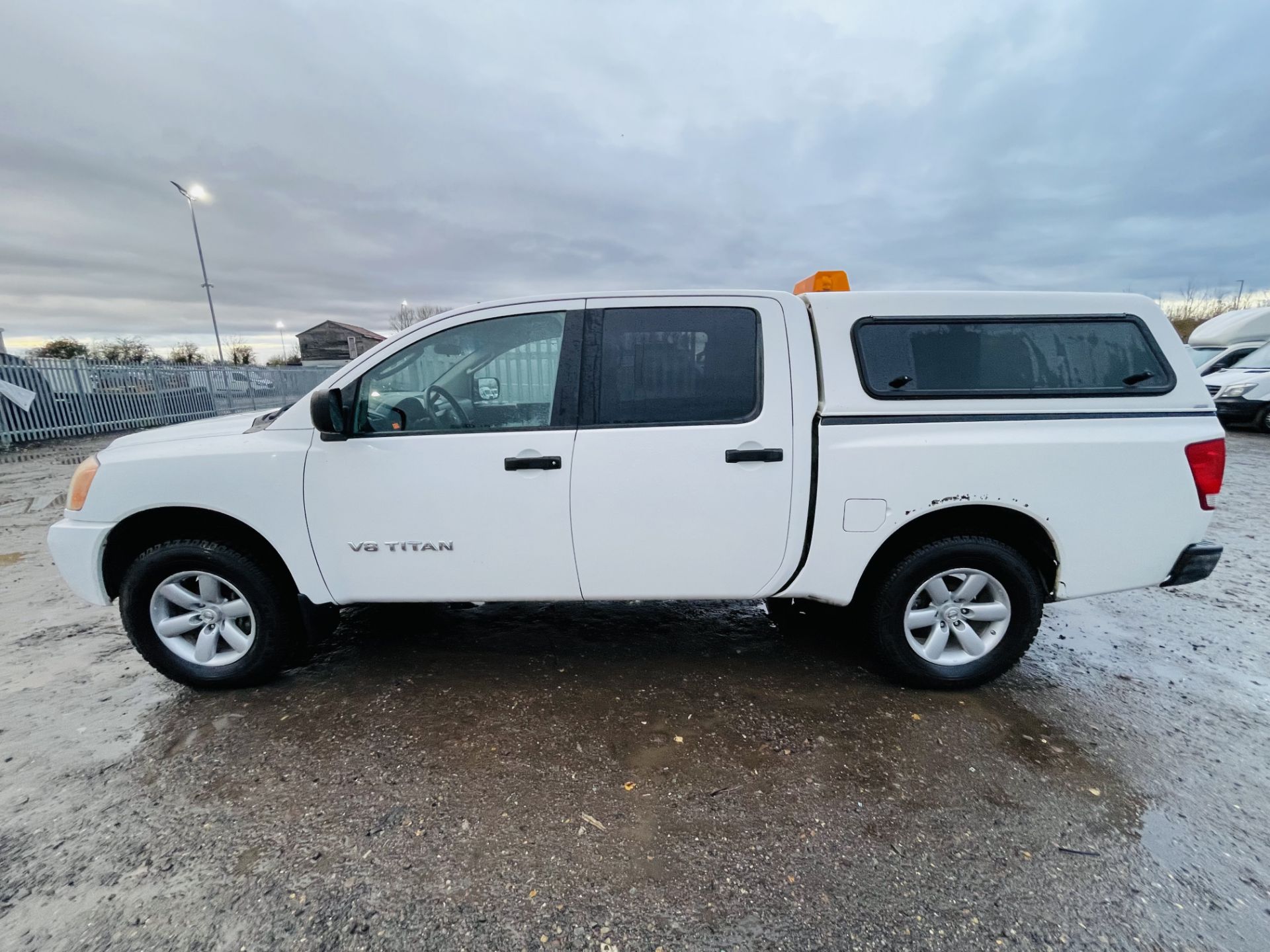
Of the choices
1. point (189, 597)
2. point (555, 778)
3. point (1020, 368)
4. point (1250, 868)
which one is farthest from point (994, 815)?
point (189, 597)

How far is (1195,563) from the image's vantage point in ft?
8.96

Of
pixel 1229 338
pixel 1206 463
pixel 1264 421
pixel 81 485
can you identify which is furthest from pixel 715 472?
pixel 1229 338

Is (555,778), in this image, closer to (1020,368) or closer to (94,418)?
(1020,368)

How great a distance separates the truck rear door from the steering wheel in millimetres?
593

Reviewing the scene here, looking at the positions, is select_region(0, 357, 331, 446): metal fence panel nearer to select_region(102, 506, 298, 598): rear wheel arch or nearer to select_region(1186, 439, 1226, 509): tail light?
select_region(102, 506, 298, 598): rear wheel arch

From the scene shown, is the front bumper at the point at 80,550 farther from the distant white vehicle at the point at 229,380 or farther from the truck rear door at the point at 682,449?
the distant white vehicle at the point at 229,380

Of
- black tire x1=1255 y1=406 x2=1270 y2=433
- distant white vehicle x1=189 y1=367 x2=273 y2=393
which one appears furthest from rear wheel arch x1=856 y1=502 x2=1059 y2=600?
distant white vehicle x1=189 y1=367 x2=273 y2=393

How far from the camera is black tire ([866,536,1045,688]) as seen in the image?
275 centimetres

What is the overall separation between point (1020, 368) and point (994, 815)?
1.96 meters

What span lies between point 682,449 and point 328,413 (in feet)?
5.32

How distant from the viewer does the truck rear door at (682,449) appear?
2.64 m

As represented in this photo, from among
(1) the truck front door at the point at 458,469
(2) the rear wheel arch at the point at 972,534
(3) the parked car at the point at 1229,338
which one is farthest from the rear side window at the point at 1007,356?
(3) the parked car at the point at 1229,338

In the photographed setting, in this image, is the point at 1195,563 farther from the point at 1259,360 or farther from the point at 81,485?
the point at 1259,360

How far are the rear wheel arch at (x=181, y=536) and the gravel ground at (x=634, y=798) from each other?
0.66 m
